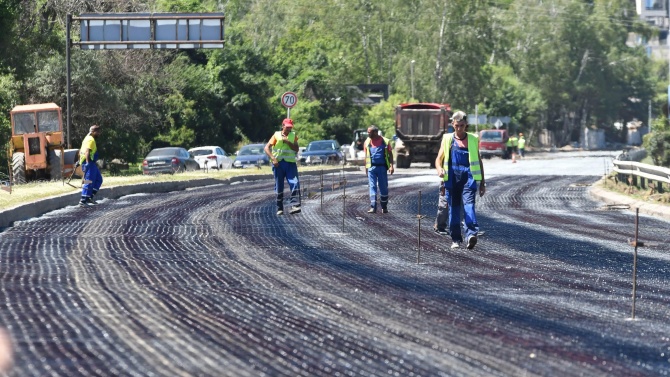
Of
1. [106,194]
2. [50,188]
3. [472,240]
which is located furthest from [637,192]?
[472,240]

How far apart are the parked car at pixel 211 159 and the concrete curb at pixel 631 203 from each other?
21.3 metres

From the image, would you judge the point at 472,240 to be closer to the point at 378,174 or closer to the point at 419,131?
the point at 378,174

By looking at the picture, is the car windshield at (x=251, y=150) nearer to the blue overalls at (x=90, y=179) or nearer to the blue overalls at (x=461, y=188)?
the blue overalls at (x=90, y=179)

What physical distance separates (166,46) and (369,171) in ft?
81.8

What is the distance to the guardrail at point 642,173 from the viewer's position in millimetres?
25922

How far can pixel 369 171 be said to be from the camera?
70.6 feet

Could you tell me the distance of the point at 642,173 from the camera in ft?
91.9

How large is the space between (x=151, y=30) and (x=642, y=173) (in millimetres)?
22187

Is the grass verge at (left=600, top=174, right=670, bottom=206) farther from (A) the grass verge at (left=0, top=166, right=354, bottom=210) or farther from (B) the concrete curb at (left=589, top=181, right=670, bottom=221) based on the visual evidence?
(A) the grass verge at (left=0, top=166, right=354, bottom=210)

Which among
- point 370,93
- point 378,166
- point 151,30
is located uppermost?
point 151,30

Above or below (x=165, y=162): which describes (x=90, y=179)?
above

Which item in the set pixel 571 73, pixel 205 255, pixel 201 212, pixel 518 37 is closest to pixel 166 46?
pixel 201 212

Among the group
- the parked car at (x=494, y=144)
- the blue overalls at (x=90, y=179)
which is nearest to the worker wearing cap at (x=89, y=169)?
the blue overalls at (x=90, y=179)

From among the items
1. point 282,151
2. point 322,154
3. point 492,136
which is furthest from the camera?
point 492,136
